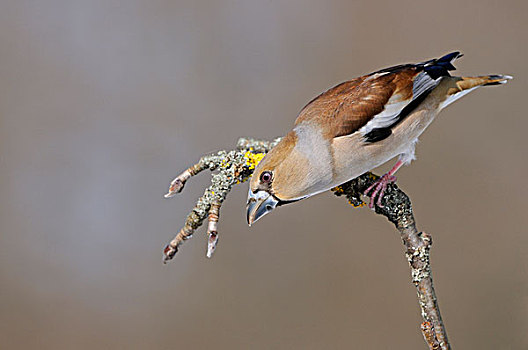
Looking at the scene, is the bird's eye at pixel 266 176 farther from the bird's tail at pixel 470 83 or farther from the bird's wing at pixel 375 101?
the bird's tail at pixel 470 83

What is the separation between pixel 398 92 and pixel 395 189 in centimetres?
12

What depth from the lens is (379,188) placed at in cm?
64

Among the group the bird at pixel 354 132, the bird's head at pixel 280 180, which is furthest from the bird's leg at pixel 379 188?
the bird's head at pixel 280 180

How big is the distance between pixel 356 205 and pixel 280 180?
16cm

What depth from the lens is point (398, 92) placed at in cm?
64

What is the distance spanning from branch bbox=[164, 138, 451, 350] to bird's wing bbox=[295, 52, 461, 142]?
83 millimetres

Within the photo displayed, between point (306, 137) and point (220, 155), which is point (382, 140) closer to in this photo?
point (306, 137)

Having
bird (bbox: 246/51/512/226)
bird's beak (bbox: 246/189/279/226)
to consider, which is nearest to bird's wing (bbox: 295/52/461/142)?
bird (bbox: 246/51/512/226)

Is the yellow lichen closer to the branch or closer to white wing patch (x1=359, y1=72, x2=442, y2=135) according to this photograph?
the branch

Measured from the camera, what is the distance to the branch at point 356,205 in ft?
1.91

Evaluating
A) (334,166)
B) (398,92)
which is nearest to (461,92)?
(398,92)

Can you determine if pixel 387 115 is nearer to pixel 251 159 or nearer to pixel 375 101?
pixel 375 101

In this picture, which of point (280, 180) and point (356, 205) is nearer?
point (280, 180)

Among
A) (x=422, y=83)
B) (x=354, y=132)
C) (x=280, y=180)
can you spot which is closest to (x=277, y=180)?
(x=280, y=180)
